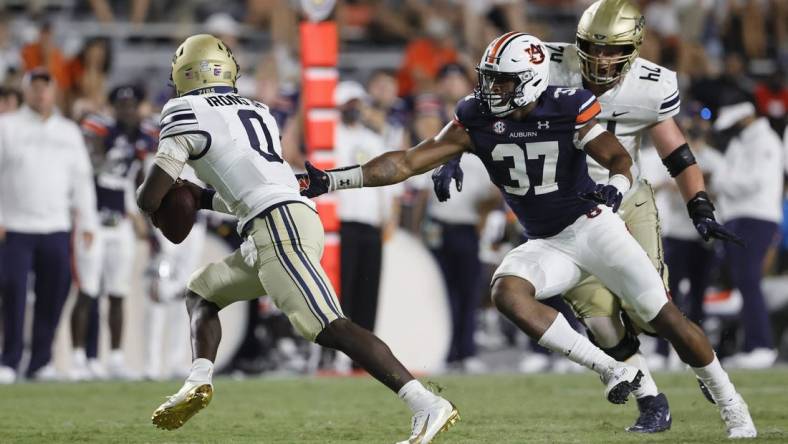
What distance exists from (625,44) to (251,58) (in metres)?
7.51

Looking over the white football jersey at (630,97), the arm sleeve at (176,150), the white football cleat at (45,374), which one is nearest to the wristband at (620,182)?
the white football jersey at (630,97)

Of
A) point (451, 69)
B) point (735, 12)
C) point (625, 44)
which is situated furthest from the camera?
point (735, 12)

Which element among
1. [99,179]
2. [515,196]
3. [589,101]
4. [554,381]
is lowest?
[554,381]

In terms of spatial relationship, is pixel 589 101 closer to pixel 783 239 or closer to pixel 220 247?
pixel 220 247

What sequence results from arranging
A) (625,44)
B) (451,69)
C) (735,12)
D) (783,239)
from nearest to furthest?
(625,44) < (451,69) < (783,239) < (735,12)

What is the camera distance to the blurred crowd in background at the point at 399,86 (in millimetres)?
10469

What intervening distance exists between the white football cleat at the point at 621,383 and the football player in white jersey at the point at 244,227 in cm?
69

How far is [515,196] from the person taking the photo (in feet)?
19.9

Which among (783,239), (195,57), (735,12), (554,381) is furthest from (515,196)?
(735,12)

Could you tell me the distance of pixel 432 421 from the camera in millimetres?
5254

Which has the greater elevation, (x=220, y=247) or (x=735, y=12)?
(x=735, y=12)

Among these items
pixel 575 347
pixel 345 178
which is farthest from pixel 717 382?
pixel 345 178

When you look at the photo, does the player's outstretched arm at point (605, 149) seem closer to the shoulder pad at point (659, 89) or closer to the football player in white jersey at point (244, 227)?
the shoulder pad at point (659, 89)

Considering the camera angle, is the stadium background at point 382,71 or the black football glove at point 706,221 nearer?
the black football glove at point 706,221
